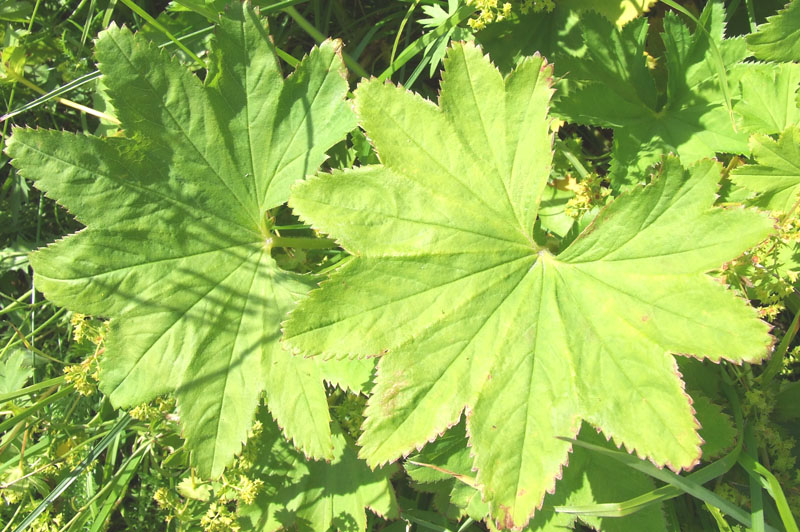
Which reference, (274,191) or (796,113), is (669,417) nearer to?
(796,113)

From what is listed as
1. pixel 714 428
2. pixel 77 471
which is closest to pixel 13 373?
pixel 77 471

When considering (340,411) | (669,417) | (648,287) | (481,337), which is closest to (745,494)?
(669,417)

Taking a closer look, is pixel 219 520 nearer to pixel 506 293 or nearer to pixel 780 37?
pixel 506 293

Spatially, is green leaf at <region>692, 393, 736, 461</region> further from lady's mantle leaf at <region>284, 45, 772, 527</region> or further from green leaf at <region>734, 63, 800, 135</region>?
green leaf at <region>734, 63, 800, 135</region>

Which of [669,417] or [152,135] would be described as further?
[152,135]

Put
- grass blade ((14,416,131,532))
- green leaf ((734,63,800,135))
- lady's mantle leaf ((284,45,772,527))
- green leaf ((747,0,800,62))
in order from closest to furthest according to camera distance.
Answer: lady's mantle leaf ((284,45,772,527)) < green leaf ((747,0,800,62)) < green leaf ((734,63,800,135)) < grass blade ((14,416,131,532))

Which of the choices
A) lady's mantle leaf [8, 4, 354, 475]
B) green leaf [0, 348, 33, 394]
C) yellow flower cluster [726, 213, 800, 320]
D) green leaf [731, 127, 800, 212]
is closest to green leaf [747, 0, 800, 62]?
green leaf [731, 127, 800, 212]

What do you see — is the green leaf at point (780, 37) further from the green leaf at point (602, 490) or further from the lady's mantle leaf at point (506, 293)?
the green leaf at point (602, 490)
